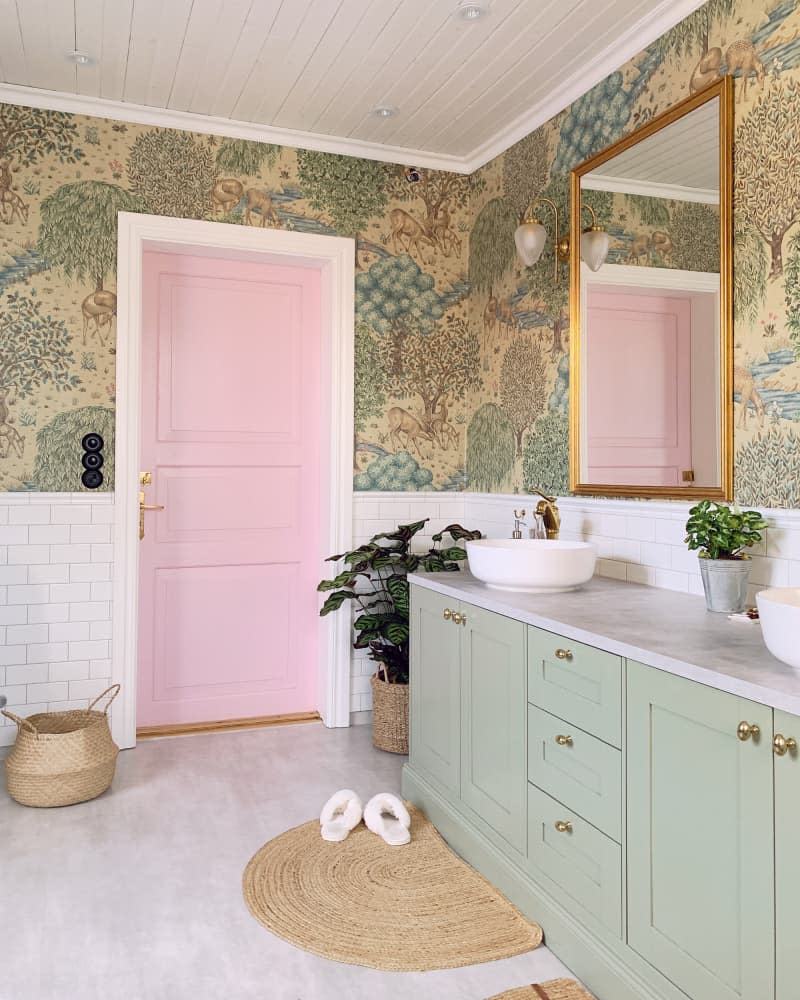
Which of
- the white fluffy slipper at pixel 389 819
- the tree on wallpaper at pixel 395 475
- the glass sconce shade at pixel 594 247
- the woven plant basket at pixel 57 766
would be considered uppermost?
the glass sconce shade at pixel 594 247

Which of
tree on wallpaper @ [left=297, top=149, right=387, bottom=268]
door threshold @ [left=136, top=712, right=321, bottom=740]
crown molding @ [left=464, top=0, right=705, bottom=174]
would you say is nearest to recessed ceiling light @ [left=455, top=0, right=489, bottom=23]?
crown molding @ [left=464, top=0, right=705, bottom=174]

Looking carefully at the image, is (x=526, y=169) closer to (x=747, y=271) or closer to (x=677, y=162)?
(x=677, y=162)

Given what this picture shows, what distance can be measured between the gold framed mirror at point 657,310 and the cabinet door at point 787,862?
1186 mm

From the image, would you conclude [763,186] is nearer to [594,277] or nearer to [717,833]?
[594,277]

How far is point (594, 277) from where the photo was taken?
2994 millimetres

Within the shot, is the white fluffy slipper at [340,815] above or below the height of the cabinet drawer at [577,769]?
below

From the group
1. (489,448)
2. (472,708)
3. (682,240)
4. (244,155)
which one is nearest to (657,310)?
(682,240)

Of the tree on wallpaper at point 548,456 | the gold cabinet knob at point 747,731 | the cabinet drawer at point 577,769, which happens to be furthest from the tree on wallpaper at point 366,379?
the gold cabinet knob at point 747,731

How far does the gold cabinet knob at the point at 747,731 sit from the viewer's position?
4.70 ft

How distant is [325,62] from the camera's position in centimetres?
302

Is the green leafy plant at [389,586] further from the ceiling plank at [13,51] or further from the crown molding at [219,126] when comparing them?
the ceiling plank at [13,51]

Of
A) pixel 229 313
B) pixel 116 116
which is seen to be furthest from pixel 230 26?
pixel 229 313

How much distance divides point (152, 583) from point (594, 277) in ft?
7.62

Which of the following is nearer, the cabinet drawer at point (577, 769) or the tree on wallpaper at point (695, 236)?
the cabinet drawer at point (577, 769)
